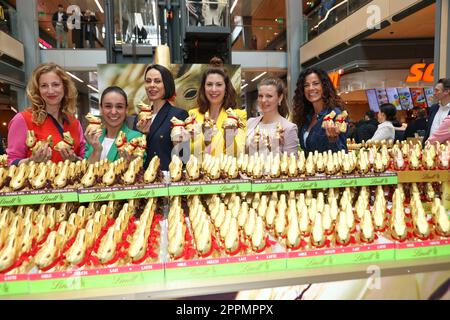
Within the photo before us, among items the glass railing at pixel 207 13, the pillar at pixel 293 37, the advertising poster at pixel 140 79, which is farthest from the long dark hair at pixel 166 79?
the pillar at pixel 293 37

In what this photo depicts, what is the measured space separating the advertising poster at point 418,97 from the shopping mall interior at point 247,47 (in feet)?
0.07

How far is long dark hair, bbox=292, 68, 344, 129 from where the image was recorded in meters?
2.16

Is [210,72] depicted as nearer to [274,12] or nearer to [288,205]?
[288,205]

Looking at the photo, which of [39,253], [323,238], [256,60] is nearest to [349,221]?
[323,238]

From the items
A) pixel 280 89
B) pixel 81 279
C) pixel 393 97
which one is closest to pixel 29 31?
pixel 393 97

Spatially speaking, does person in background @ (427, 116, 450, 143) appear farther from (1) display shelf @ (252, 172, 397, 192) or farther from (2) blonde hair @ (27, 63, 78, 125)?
(2) blonde hair @ (27, 63, 78, 125)

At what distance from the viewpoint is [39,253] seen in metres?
1.00

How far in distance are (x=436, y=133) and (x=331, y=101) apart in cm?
134

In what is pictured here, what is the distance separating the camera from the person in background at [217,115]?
1.79m

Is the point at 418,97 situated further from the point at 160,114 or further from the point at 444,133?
the point at 160,114

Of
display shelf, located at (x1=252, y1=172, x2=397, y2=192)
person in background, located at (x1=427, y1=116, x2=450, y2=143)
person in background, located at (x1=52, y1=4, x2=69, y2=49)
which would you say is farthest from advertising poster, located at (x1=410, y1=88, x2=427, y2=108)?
person in background, located at (x1=52, y1=4, x2=69, y2=49)

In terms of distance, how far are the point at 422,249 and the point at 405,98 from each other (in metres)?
8.08

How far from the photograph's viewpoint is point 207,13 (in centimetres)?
527

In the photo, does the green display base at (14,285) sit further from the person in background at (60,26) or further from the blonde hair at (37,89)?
the person in background at (60,26)
